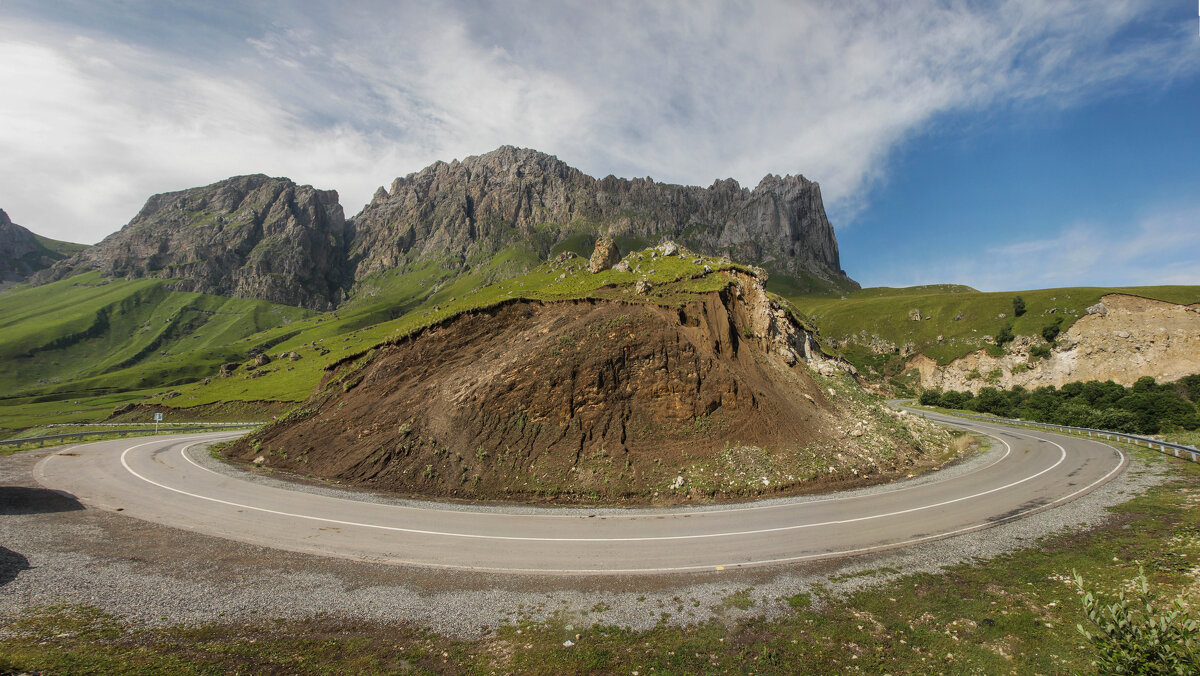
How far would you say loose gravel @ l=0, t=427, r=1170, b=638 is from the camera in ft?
32.6

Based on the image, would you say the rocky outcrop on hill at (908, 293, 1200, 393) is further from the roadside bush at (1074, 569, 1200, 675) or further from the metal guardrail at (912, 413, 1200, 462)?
the roadside bush at (1074, 569, 1200, 675)

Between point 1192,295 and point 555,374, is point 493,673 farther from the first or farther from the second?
point 1192,295

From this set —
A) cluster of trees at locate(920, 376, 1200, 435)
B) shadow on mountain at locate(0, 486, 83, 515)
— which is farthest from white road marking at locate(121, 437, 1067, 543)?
cluster of trees at locate(920, 376, 1200, 435)

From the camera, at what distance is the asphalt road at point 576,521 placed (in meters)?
13.3

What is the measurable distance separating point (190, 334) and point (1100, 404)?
9629 inches

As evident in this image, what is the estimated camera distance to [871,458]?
80.2 feet

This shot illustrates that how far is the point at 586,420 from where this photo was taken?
74.4ft

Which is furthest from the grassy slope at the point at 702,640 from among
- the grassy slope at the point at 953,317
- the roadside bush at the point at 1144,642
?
the grassy slope at the point at 953,317

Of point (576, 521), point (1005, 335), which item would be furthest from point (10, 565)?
point (1005, 335)

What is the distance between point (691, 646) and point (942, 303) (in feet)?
359

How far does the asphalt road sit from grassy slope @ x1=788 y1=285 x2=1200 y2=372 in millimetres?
63821

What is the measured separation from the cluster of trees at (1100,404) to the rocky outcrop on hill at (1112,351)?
132 inches

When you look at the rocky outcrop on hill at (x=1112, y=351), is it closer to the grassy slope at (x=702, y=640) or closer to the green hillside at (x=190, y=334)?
the green hillside at (x=190, y=334)

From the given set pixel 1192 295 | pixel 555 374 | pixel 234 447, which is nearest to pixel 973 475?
pixel 555 374
